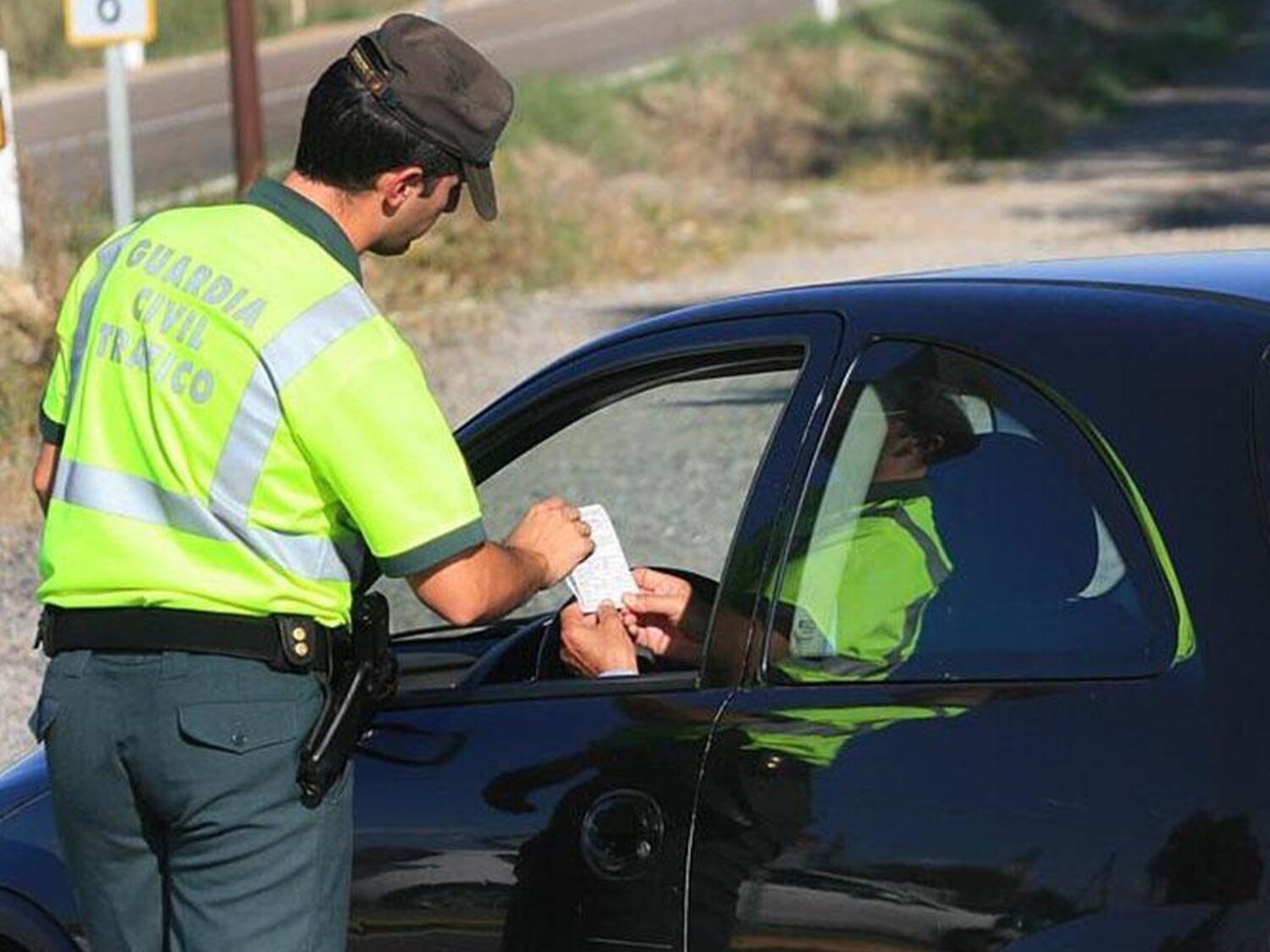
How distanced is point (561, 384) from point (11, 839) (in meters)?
1.07

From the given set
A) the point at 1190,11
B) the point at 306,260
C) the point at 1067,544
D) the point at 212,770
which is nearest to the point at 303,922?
the point at 212,770

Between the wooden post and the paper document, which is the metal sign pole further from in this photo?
A: the paper document

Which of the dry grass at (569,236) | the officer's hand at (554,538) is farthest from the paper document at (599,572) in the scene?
the dry grass at (569,236)

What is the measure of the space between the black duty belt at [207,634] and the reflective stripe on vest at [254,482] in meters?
0.08

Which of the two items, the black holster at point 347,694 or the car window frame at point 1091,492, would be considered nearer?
the car window frame at point 1091,492

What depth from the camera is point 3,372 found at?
12.8 m

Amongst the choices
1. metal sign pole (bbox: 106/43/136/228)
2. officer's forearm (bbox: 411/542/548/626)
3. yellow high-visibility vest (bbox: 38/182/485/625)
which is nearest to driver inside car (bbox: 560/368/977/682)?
officer's forearm (bbox: 411/542/548/626)

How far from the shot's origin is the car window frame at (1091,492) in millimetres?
3400

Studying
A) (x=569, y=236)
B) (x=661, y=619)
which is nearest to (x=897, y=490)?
(x=661, y=619)

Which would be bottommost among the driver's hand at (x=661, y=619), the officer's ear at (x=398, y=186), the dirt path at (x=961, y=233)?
the dirt path at (x=961, y=233)

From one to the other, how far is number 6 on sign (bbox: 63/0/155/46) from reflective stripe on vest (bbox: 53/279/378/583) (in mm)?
12274

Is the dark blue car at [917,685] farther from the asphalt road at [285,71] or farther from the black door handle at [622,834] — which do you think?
the asphalt road at [285,71]

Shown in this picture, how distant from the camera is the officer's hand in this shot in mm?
3844

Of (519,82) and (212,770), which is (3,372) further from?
(519,82)
